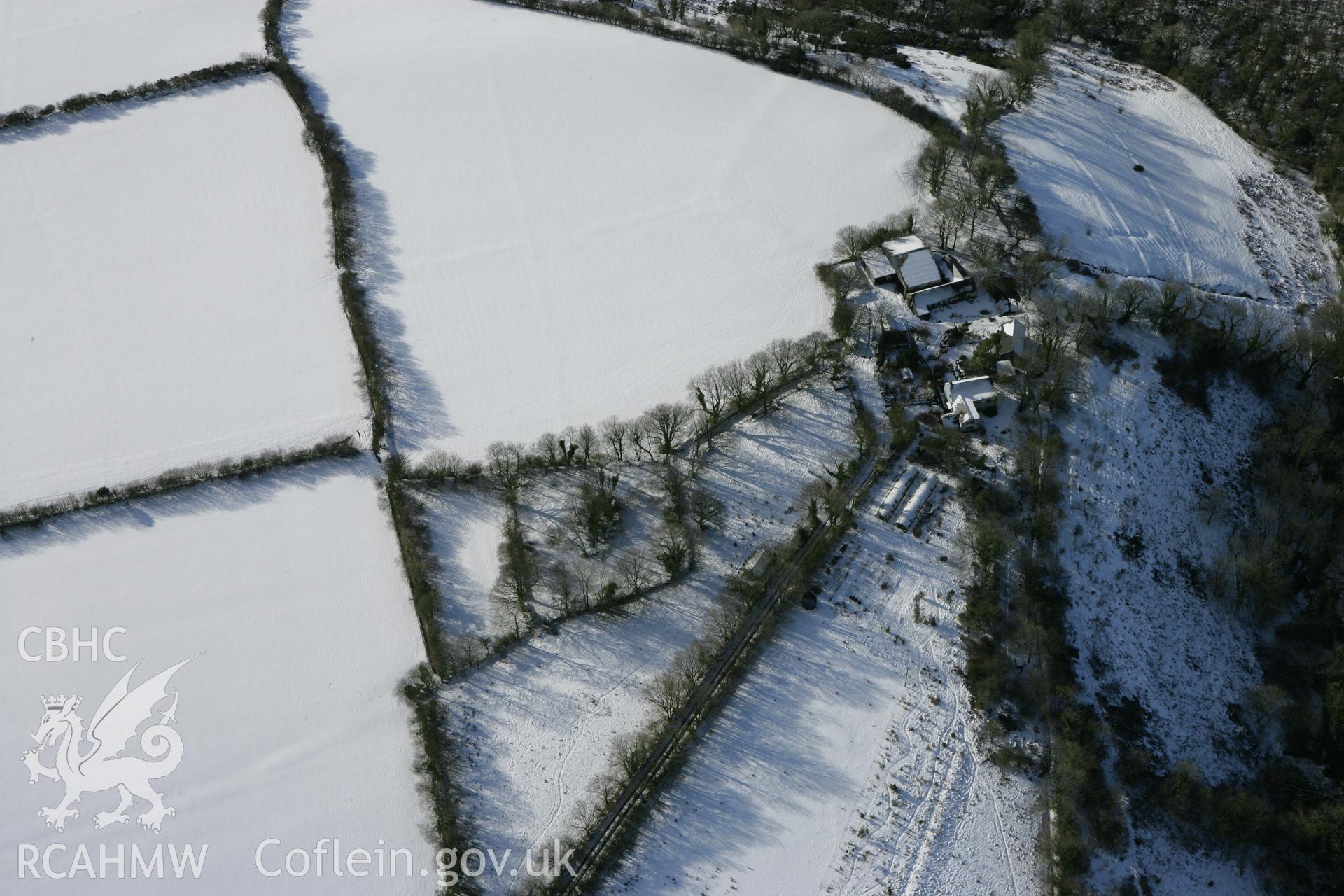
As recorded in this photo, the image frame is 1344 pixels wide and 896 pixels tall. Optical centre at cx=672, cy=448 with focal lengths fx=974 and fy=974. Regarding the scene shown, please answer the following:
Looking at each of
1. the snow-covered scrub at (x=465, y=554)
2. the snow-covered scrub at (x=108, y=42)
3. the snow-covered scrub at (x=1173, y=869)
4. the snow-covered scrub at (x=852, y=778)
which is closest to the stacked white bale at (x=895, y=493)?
the snow-covered scrub at (x=852, y=778)

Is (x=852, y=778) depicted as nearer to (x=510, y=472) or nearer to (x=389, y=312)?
(x=510, y=472)

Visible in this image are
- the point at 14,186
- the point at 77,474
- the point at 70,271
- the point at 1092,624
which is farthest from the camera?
the point at 14,186

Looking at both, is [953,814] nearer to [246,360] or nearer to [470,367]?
[470,367]

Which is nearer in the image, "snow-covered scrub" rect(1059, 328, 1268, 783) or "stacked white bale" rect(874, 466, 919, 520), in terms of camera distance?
"snow-covered scrub" rect(1059, 328, 1268, 783)

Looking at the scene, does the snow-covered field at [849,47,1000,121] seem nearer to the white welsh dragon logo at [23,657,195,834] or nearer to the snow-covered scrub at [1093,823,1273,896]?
the snow-covered scrub at [1093,823,1273,896]

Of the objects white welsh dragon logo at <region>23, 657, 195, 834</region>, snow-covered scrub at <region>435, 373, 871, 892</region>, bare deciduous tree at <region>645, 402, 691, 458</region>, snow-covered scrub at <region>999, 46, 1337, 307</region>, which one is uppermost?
snow-covered scrub at <region>999, 46, 1337, 307</region>

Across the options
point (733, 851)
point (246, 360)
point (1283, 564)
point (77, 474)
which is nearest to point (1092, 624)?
point (1283, 564)

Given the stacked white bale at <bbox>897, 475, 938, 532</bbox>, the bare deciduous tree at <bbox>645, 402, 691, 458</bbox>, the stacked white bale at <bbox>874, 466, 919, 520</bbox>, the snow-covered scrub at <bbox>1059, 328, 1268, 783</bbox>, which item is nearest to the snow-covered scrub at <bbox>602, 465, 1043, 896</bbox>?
the stacked white bale at <bbox>897, 475, 938, 532</bbox>
